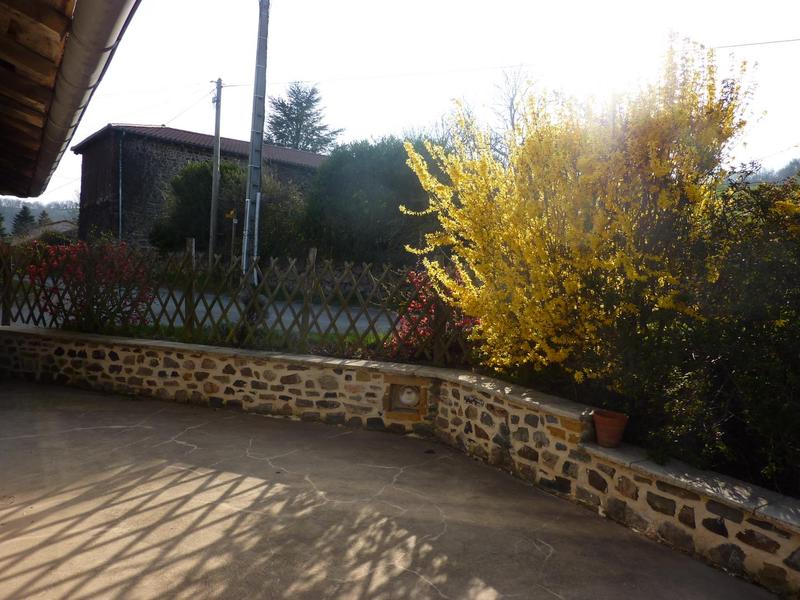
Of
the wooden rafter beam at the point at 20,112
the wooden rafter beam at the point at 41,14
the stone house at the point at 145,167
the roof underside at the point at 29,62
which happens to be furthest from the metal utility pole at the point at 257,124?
the stone house at the point at 145,167

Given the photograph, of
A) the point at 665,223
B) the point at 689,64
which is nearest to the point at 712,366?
the point at 665,223

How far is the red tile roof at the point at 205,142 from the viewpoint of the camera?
73.4 ft

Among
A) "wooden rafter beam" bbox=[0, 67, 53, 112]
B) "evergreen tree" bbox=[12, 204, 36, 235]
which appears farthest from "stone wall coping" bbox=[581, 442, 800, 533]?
"evergreen tree" bbox=[12, 204, 36, 235]

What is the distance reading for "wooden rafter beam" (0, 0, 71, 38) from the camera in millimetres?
2287

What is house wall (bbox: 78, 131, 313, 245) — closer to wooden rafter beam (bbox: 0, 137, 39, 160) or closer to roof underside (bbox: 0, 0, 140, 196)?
wooden rafter beam (bbox: 0, 137, 39, 160)

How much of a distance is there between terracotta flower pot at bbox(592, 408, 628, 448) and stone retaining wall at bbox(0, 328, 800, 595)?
6 centimetres

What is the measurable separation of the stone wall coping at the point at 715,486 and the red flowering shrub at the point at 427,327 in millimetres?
2040

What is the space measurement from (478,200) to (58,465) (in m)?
3.53

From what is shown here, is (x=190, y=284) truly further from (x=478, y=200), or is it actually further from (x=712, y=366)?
(x=712, y=366)

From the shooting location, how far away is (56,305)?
6.94 meters

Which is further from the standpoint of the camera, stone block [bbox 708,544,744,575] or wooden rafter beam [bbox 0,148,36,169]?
wooden rafter beam [bbox 0,148,36,169]

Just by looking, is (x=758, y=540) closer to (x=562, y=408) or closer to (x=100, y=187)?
(x=562, y=408)

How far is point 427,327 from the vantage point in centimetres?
553

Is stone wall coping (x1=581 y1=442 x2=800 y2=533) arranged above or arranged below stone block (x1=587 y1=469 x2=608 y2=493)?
above
